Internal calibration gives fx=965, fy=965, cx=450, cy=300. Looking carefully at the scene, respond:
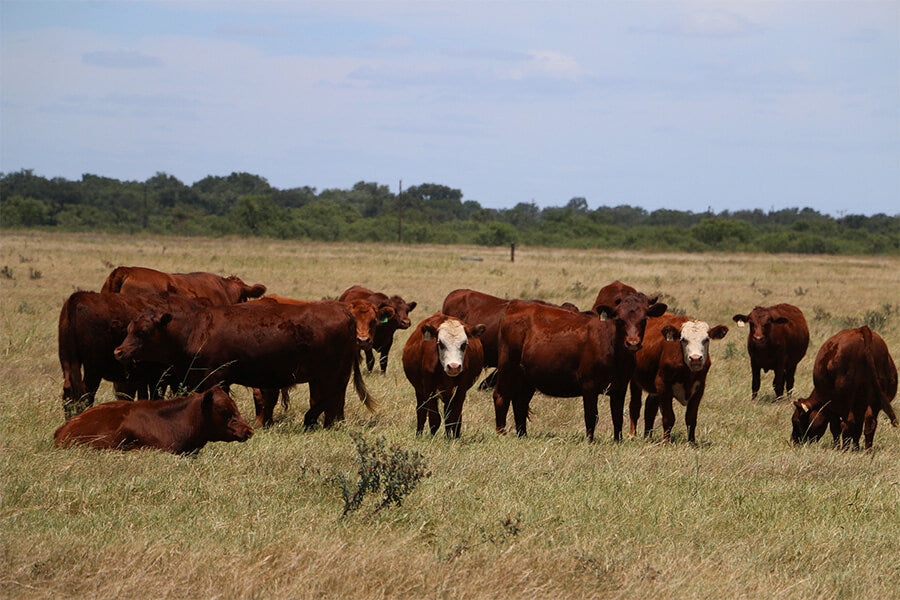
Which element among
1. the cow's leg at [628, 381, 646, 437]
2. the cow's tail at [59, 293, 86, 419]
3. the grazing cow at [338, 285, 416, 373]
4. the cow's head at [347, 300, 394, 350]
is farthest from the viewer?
the grazing cow at [338, 285, 416, 373]

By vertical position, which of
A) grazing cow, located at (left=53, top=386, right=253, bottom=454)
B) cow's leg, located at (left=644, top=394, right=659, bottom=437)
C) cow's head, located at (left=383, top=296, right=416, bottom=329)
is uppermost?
cow's head, located at (left=383, top=296, right=416, bottom=329)

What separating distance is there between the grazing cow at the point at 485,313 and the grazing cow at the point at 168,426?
4.45 metres

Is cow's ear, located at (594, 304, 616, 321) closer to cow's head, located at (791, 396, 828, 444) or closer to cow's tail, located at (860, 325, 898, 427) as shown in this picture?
cow's head, located at (791, 396, 828, 444)

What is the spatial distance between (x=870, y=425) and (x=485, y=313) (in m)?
4.47

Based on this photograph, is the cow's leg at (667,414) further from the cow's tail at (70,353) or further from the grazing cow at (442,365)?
the cow's tail at (70,353)

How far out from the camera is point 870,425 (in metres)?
9.80

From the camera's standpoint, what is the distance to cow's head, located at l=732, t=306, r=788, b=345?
12.7 m

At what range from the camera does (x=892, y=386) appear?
10.4 metres

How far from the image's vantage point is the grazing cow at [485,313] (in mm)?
11523

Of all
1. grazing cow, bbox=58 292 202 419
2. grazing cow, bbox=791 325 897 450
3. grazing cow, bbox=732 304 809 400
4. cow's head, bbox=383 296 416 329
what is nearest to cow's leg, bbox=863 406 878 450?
grazing cow, bbox=791 325 897 450

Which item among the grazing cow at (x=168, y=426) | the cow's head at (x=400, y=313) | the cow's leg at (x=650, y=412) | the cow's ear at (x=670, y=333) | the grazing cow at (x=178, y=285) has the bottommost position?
the cow's leg at (x=650, y=412)

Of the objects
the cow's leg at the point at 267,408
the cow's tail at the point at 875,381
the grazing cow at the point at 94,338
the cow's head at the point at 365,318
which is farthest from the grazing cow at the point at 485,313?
the grazing cow at the point at 94,338

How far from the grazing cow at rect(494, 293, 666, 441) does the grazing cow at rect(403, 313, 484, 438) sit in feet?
1.55

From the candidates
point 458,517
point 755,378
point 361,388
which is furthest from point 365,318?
point 755,378
